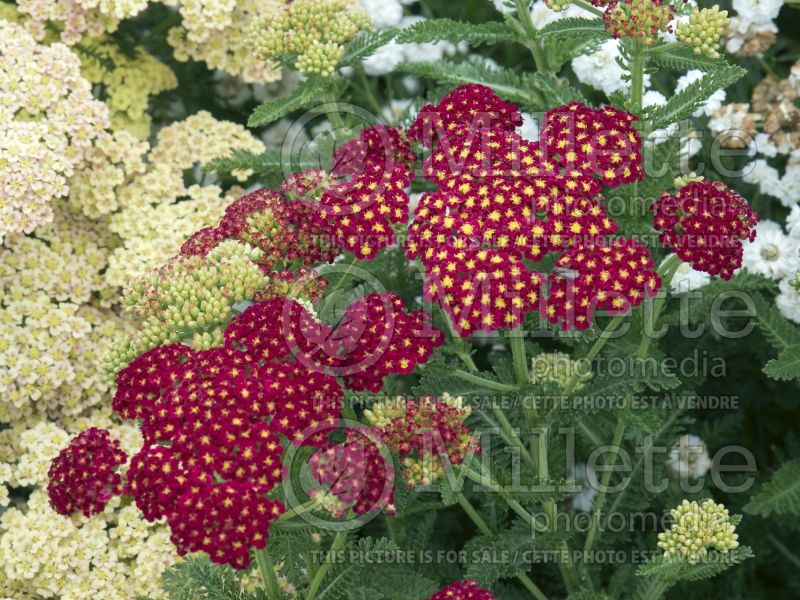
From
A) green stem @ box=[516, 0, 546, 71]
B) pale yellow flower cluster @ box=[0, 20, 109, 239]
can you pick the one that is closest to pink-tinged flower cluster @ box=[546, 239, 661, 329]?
green stem @ box=[516, 0, 546, 71]

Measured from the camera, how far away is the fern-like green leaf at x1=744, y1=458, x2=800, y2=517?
9.70ft

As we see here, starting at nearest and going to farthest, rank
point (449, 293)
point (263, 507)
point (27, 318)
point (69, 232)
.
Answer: point (263, 507), point (449, 293), point (27, 318), point (69, 232)

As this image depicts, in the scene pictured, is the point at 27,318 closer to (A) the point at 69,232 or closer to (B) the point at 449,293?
(A) the point at 69,232

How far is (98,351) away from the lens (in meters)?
3.30

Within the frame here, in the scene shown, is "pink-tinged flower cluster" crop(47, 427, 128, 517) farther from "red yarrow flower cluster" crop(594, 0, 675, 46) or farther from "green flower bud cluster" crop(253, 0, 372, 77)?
"red yarrow flower cluster" crop(594, 0, 675, 46)

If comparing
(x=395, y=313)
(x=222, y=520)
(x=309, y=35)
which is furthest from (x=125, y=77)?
(x=222, y=520)

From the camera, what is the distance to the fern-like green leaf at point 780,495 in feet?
9.70

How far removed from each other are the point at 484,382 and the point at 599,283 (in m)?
0.39

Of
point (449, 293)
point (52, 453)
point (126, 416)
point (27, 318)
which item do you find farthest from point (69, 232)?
point (449, 293)

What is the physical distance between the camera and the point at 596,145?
101 inches

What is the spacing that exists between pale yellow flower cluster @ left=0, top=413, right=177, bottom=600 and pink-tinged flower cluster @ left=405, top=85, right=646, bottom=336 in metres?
1.16

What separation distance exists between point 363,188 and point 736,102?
6.06 feet

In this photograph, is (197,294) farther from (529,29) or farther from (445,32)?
(529,29)

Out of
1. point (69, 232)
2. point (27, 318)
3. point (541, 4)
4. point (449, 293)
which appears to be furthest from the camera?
point (541, 4)
